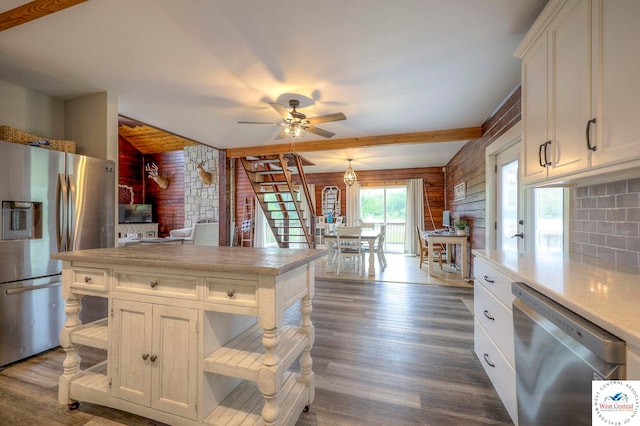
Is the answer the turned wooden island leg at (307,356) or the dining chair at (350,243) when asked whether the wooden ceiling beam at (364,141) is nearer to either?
the dining chair at (350,243)

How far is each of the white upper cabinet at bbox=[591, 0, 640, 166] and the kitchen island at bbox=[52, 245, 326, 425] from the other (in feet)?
4.72

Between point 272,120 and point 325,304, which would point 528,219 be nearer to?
point 325,304

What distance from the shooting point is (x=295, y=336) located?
1584 millimetres

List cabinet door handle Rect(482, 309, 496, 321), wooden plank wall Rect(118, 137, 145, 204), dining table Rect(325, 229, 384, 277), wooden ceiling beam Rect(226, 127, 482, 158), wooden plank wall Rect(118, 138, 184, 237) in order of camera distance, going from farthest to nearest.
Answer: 1. wooden plank wall Rect(118, 138, 184, 237)
2. wooden plank wall Rect(118, 137, 145, 204)
3. dining table Rect(325, 229, 384, 277)
4. wooden ceiling beam Rect(226, 127, 482, 158)
5. cabinet door handle Rect(482, 309, 496, 321)

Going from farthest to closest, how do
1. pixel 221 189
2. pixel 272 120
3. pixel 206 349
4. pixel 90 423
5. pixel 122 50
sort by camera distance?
pixel 221 189
pixel 272 120
pixel 122 50
pixel 90 423
pixel 206 349

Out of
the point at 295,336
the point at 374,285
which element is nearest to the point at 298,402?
the point at 295,336

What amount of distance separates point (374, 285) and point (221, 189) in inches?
135

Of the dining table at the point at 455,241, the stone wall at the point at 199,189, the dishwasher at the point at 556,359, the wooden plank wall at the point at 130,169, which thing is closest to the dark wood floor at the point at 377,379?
the dishwasher at the point at 556,359

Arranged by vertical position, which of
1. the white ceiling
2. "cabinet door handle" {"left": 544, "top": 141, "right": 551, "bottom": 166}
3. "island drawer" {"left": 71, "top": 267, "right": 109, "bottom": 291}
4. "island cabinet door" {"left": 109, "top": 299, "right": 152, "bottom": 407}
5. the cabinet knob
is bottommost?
"island cabinet door" {"left": 109, "top": 299, "right": 152, "bottom": 407}

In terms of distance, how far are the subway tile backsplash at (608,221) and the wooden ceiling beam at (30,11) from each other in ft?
10.5

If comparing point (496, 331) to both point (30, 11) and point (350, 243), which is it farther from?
point (350, 243)

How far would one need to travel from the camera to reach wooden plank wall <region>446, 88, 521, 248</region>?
2.99m

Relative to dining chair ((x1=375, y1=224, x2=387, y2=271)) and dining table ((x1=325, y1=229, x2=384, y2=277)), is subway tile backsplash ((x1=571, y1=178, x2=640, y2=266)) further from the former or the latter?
dining chair ((x1=375, y1=224, x2=387, y2=271))

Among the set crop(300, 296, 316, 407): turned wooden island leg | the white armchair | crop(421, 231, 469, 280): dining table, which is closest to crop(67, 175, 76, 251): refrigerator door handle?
crop(300, 296, 316, 407): turned wooden island leg
